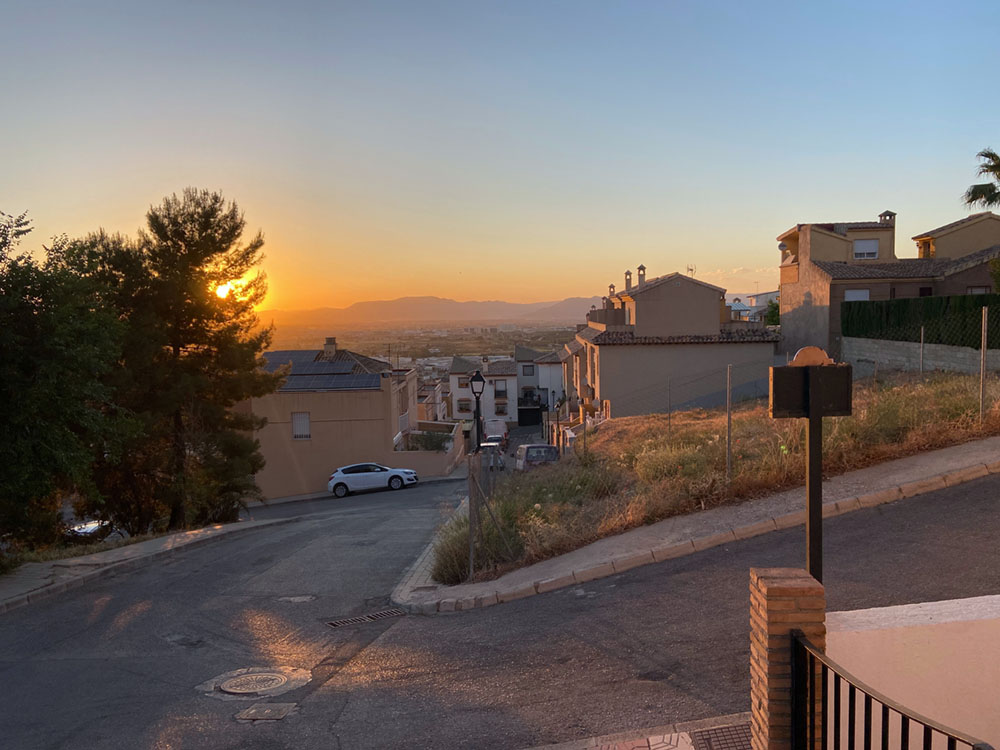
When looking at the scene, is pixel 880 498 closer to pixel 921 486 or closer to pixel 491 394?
pixel 921 486

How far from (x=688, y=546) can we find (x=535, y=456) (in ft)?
56.3

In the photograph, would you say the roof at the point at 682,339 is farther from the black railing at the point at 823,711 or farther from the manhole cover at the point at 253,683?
the black railing at the point at 823,711

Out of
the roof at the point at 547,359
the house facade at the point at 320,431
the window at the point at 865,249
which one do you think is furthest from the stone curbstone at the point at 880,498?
the roof at the point at 547,359

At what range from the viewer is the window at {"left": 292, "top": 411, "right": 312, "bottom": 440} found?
37250 millimetres

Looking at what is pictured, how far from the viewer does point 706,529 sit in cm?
998

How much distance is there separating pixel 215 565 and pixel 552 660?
9.38m

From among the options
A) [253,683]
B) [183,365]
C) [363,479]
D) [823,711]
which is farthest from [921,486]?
[363,479]

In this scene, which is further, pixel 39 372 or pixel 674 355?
pixel 674 355

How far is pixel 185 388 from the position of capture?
72.9ft

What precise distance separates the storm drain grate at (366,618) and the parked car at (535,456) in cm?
1571

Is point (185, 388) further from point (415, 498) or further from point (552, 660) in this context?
point (552, 660)

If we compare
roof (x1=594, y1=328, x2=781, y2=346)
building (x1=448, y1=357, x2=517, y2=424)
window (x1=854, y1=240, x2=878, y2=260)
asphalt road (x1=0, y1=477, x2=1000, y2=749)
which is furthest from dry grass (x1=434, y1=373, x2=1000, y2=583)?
building (x1=448, y1=357, x2=517, y2=424)

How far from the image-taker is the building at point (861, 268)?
3503 centimetres

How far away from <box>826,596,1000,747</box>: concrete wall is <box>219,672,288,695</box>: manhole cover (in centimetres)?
546
